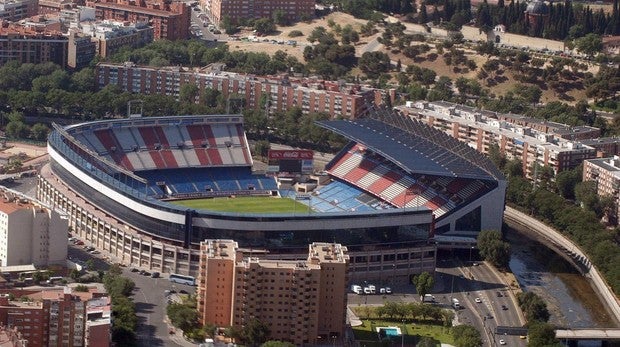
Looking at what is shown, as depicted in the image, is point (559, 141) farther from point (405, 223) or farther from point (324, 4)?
point (324, 4)

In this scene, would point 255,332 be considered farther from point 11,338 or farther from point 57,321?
point 11,338

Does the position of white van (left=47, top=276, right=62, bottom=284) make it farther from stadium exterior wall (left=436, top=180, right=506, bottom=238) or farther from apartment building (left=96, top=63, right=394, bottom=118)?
apartment building (left=96, top=63, right=394, bottom=118)

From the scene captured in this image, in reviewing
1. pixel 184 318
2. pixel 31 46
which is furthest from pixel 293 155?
pixel 31 46

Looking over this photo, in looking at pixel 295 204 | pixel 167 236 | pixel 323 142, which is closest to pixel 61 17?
pixel 323 142

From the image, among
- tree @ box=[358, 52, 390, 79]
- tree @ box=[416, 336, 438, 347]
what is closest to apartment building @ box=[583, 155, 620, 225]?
tree @ box=[416, 336, 438, 347]

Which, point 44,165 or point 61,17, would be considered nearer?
point 44,165

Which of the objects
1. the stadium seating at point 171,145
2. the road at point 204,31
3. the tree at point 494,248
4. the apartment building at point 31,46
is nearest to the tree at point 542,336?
the tree at point 494,248
